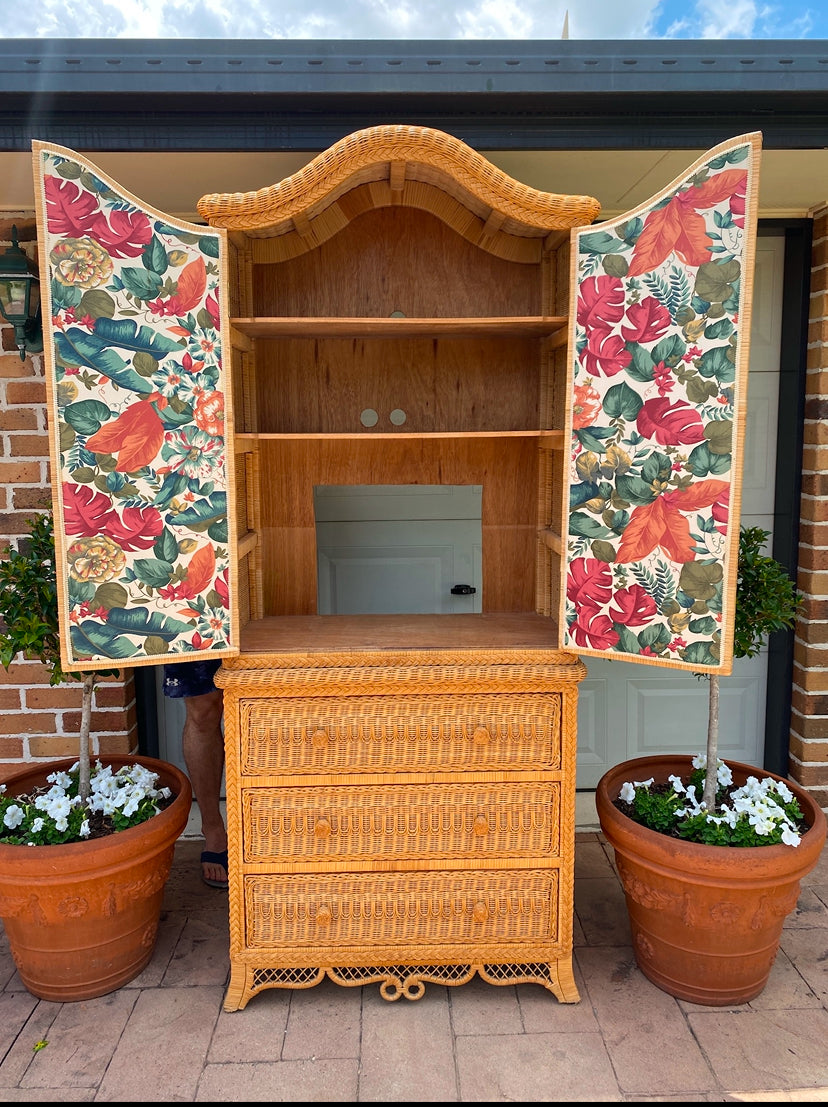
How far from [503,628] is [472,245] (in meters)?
1.29

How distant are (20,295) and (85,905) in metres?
1.98

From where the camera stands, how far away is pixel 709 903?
7.45ft

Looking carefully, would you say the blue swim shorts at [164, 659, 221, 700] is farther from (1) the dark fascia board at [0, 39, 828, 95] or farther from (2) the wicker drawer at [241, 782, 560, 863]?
(1) the dark fascia board at [0, 39, 828, 95]

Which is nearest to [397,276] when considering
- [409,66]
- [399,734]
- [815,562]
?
[409,66]

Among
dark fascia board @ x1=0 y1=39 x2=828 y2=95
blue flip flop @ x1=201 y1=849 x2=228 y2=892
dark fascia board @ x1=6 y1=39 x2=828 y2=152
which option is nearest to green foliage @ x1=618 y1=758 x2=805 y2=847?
blue flip flop @ x1=201 y1=849 x2=228 y2=892

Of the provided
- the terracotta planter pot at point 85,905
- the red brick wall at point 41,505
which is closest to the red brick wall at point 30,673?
the red brick wall at point 41,505

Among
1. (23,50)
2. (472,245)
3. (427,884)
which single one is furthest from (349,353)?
(427,884)

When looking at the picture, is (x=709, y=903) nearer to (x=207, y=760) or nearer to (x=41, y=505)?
(x=207, y=760)

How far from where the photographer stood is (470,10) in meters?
27.2

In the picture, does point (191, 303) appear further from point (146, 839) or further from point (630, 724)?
point (630, 724)

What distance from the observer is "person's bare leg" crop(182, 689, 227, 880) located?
2.90m

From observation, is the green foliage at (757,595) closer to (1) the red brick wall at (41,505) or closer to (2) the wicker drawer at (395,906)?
(1) the red brick wall at (41,505)

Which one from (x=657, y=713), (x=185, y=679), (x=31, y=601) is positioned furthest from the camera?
(x=657, y=713)

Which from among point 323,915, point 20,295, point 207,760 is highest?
point 20,295
